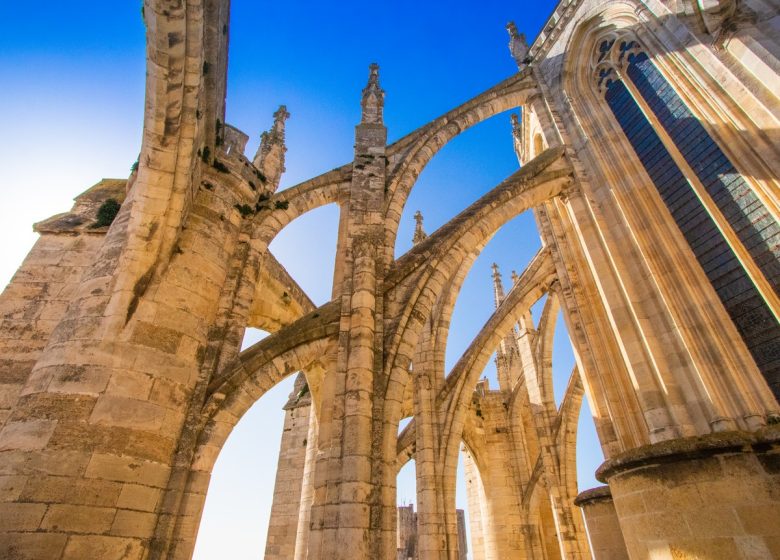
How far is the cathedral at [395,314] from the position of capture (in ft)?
11.6

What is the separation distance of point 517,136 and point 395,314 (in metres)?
10.4

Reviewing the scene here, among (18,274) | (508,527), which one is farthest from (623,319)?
(18,274)

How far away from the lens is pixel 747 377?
482 centimetres

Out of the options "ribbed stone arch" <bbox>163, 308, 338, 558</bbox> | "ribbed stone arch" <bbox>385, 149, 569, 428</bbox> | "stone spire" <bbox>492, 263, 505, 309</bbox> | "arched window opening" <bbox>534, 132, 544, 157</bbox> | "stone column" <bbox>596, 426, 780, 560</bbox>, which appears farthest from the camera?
"stone spire" <bbox>492, 263, 505, 309</bbox>

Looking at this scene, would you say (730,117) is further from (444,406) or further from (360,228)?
(444,406)

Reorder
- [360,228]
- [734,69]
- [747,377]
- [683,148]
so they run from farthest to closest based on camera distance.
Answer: [683,148]
[734,69]
[360,228]
[747,377]

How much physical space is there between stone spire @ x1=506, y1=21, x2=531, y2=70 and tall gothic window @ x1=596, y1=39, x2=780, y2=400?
2.93m

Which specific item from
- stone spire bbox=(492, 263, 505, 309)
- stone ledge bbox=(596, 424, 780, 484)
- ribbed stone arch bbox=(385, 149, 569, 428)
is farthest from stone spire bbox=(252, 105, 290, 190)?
stone spire bbox=(492, 263, 505, 309)

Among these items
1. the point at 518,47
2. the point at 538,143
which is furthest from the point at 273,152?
the point at 518,47

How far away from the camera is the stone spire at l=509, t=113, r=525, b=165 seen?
12.7 m

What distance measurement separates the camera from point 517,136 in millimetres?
12922

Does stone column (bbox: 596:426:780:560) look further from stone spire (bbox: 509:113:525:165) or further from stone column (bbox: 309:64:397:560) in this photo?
stone spire (bbox: 509:113:525:165)

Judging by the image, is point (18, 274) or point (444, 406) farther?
point (444, 406)

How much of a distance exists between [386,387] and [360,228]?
89.3 inches
